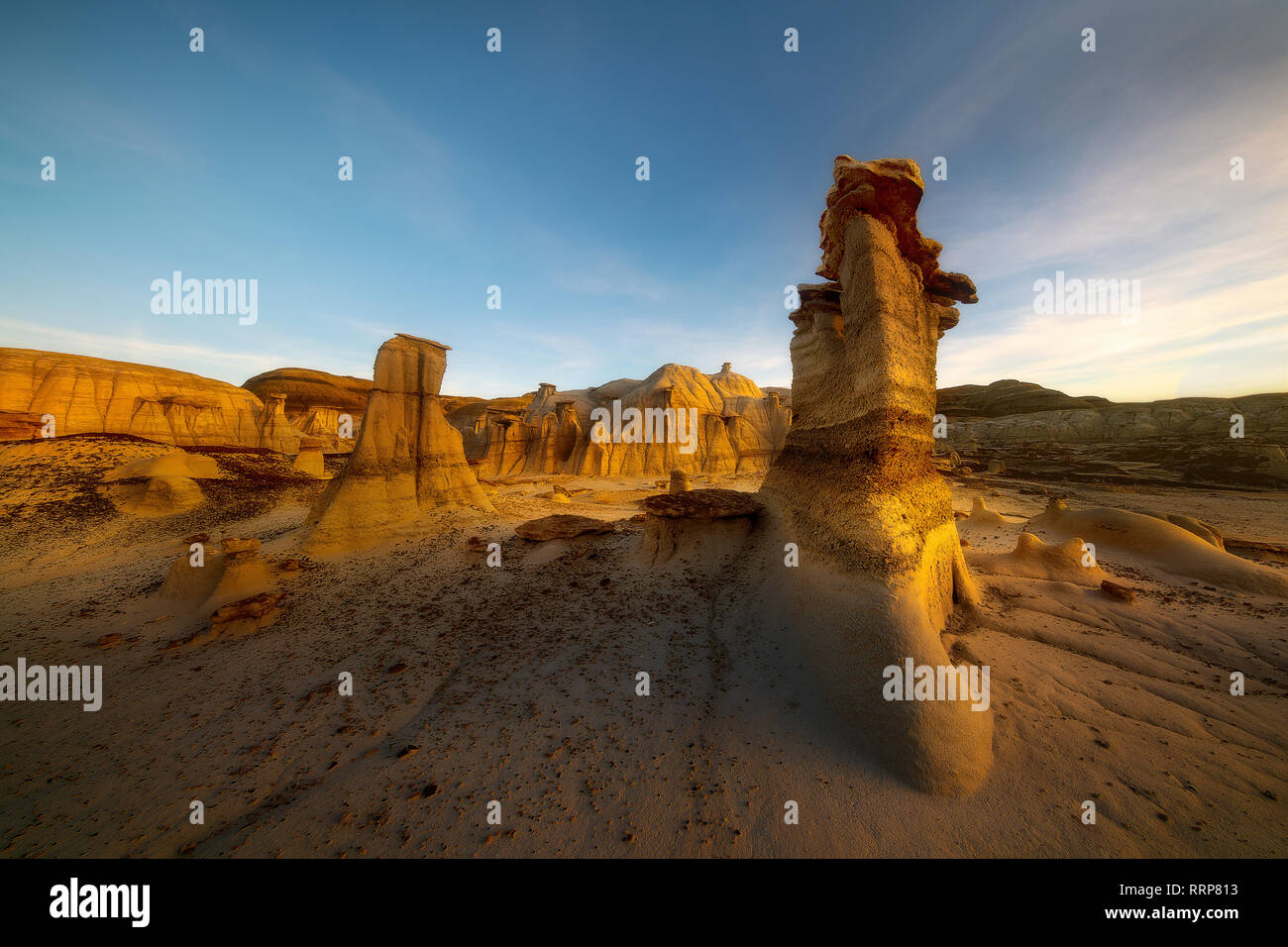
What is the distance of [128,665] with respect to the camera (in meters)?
5.68

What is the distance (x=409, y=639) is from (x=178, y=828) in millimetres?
2924

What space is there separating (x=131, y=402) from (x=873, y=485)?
4226cm

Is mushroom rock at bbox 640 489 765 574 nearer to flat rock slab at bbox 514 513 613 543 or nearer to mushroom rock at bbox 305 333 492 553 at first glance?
flat rock slab at bbox 514 513 613 543

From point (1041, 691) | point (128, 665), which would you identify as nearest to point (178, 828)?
point (128, 665)

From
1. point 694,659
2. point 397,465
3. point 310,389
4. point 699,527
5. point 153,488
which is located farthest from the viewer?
point 310,389

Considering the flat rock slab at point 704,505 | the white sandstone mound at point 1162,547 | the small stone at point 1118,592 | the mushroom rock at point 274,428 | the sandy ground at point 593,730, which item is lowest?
the sandy ground at point 593,730

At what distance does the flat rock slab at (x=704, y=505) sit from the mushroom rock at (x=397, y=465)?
6.89 meters

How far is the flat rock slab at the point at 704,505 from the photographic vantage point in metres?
7.71

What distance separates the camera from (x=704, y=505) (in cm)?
780

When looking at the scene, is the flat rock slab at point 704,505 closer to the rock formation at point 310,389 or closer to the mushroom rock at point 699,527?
the mushroom rock at point 699,527

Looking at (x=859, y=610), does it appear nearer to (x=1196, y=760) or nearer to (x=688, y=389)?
(x=1196, y=760)

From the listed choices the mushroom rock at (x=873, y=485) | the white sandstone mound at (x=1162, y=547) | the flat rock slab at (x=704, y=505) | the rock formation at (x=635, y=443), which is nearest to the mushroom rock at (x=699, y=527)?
the flat rock slab at (x=704, y=505)

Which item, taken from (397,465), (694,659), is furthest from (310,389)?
(694,659)

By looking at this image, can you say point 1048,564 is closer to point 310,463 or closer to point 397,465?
point 397,465
